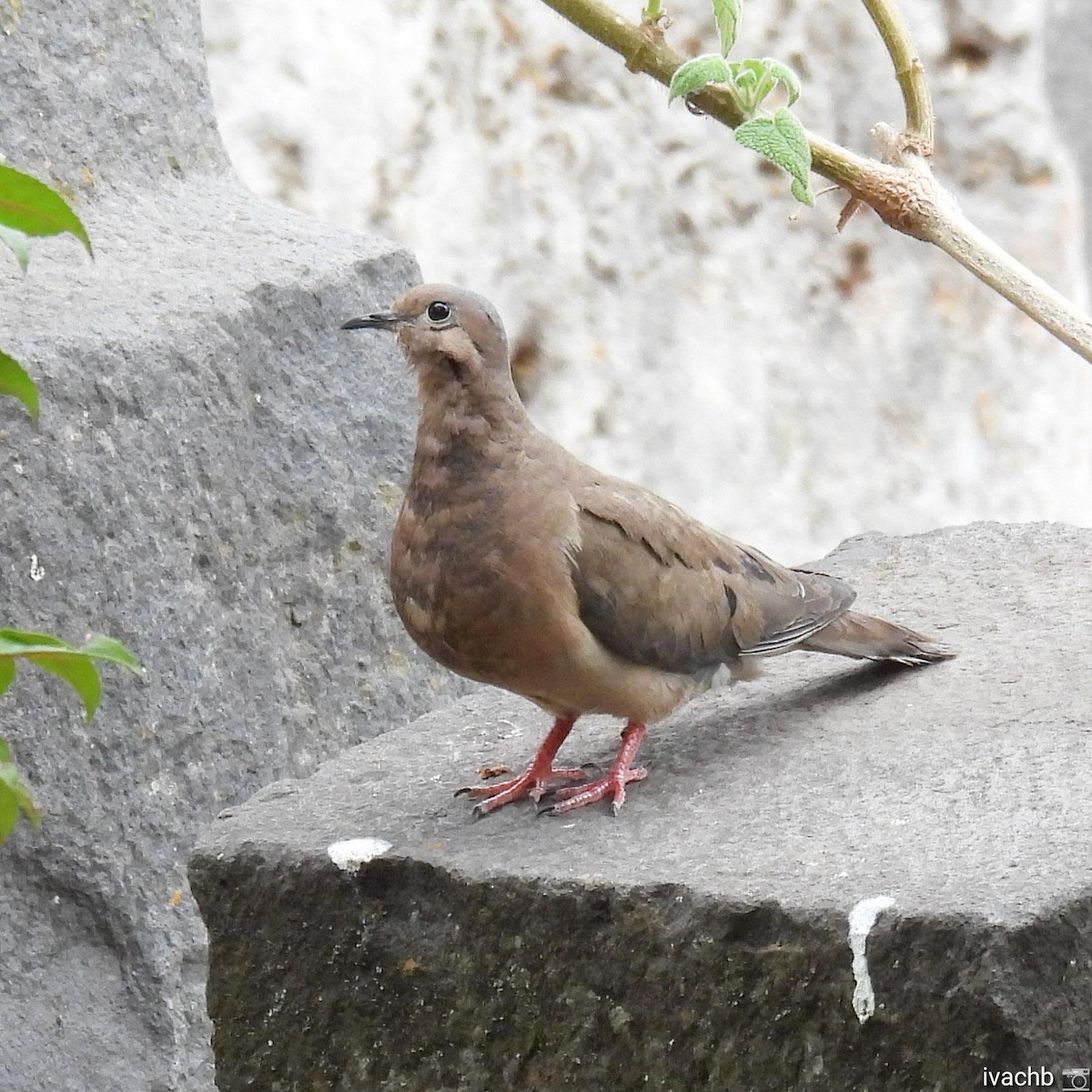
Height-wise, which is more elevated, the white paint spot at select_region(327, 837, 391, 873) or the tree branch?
the tree branch

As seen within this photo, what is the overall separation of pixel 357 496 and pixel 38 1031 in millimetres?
1173

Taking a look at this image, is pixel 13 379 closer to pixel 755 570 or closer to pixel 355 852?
pixel 355 852

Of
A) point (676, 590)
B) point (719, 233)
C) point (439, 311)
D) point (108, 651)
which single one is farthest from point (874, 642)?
point (719, 233)

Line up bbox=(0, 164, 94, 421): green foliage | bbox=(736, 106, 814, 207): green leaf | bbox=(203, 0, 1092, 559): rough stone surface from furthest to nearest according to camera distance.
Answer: bbox=(203, 0, 1092, 559): rough stone surface < bbox=(736, 106, 814, 207): green leaf < bbox=(0, 164, 94, 421): green foliage

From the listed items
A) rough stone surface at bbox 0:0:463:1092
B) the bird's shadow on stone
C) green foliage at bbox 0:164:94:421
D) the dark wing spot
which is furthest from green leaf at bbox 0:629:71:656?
the dark wing spot

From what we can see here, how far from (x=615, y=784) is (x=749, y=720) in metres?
0.40

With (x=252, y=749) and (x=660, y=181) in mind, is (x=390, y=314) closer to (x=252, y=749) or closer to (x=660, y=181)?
(x=252, y=749)

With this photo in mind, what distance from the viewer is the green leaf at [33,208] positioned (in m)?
1.63

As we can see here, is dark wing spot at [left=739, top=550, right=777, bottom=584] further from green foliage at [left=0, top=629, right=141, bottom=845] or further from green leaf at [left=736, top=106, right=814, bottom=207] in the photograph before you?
green foliage at [left=0, top=629, right=141, bottom=845]

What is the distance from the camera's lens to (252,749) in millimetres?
3260

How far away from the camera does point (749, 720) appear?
3.08 metres

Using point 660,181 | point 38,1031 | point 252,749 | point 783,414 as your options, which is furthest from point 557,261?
point 38,1031

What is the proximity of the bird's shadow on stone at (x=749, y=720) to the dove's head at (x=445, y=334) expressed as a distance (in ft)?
2.28

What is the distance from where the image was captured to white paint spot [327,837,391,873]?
2617 mm
